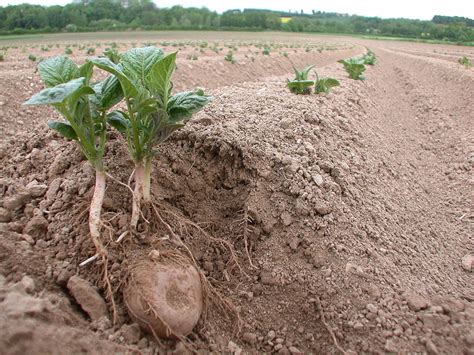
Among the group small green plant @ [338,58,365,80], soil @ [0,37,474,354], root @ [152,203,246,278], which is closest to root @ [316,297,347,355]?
soil @ [0,37,474,354]

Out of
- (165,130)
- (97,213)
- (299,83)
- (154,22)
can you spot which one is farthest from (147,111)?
(154,22)

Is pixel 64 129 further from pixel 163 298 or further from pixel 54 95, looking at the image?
pixel 163 298

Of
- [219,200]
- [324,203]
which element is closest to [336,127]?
[324,203]

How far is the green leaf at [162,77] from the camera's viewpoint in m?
1.97

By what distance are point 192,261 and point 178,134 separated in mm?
927

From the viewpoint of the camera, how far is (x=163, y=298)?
1.82 m

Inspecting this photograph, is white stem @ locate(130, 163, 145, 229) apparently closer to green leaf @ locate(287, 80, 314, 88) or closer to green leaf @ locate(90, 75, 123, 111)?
green leaf @ locate(90, 75, 123, 111)

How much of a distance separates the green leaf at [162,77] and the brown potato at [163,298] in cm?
84

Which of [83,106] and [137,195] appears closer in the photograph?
[83,106]

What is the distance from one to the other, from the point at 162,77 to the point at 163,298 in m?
1.08

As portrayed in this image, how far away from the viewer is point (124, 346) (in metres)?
1.66

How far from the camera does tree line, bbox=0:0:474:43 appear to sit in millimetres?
38906

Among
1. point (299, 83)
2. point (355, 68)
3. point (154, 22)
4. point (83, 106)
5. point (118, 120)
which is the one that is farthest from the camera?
point (154, 22)

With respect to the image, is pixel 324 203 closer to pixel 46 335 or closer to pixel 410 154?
pixel 46 335
